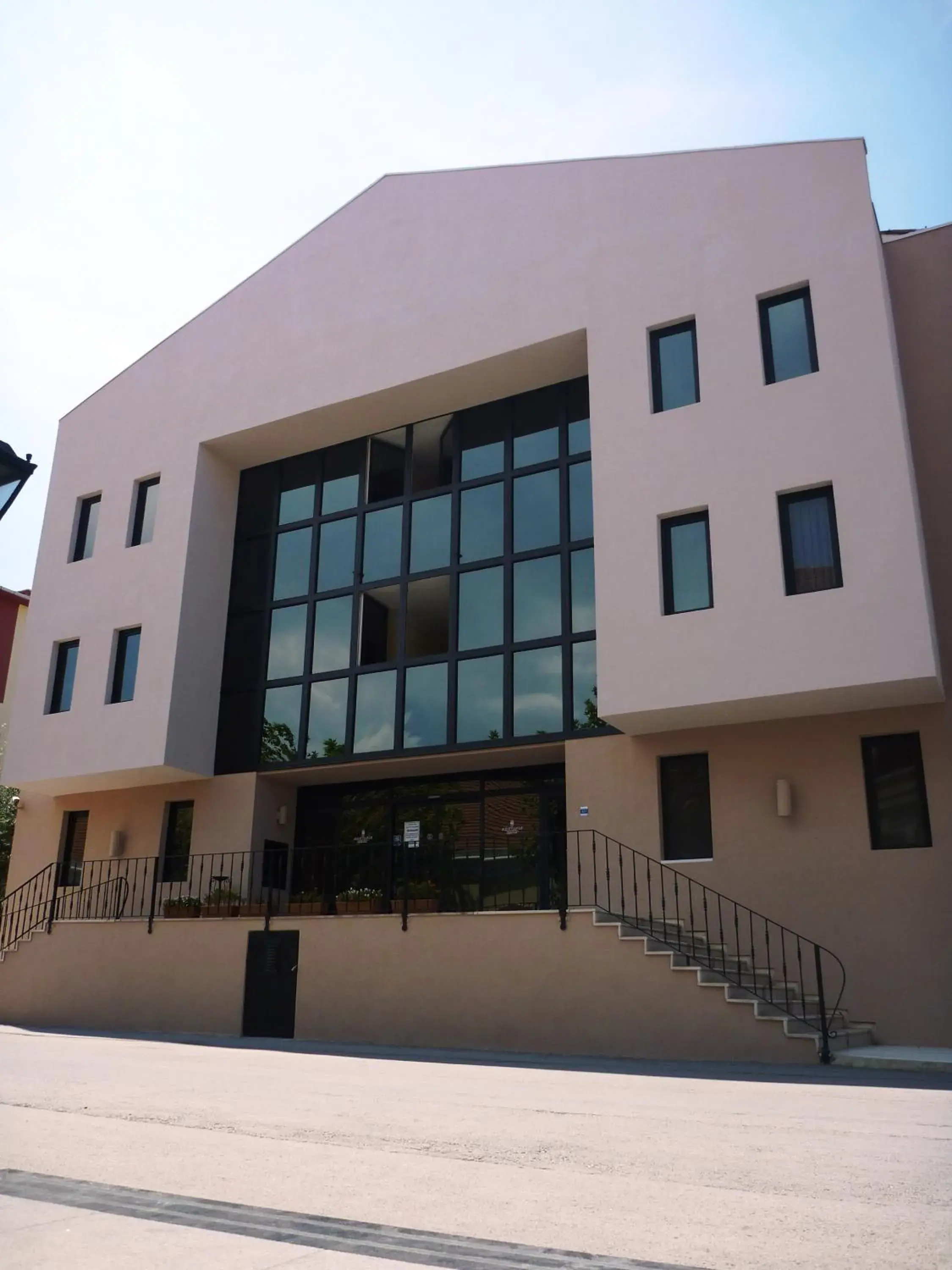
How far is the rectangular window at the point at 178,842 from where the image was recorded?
17.2m

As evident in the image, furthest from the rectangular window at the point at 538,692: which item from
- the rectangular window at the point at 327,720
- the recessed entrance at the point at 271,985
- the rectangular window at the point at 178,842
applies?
the rectangular window at the point at 178,842

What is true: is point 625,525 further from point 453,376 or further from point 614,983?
point 614,983

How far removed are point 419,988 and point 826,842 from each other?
17.5 ft

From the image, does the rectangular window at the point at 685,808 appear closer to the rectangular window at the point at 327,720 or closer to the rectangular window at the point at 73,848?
the rectangular window at the point at 327,720

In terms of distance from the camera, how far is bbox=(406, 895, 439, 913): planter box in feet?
43.5

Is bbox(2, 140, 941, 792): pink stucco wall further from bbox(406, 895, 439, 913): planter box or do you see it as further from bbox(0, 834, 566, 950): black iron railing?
bbox(406, 895, 439, 913): planter box

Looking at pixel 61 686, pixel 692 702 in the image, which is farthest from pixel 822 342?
pixel 61 686

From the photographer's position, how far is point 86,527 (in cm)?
1958

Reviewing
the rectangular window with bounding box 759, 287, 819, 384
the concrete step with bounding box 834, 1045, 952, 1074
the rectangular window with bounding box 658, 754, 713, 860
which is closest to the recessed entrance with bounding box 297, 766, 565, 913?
the rectangular window with bounding box 658, 754, 713, 860

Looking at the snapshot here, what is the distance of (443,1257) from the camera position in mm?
3281

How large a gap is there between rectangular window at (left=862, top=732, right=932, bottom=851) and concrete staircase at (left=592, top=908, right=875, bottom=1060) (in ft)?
6.56

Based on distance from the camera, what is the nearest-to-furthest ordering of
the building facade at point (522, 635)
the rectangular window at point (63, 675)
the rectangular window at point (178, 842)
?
the building facade at point (522, 635) → the rectangular window at point (178, 842) → the rectangular window at point (63, 675)

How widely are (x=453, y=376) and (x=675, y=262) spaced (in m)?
3.75

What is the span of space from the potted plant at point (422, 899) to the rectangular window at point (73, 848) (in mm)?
7724
